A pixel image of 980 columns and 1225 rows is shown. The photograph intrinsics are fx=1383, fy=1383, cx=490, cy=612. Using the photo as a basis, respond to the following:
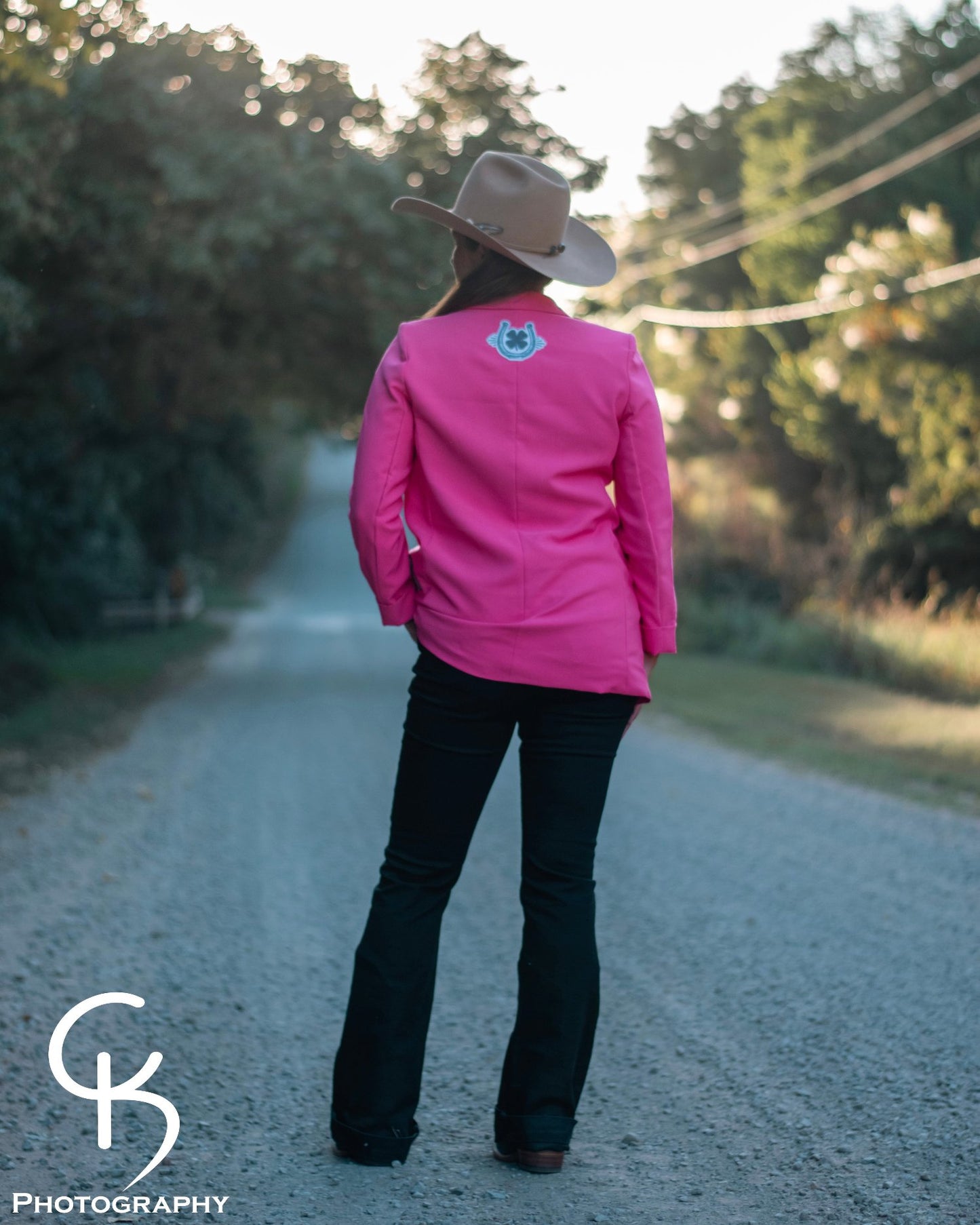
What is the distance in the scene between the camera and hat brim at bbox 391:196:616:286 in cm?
294

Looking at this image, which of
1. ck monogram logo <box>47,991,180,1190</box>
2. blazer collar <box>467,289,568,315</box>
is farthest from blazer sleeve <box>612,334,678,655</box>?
ck monogram logo <box>47,991,180,1190</box>

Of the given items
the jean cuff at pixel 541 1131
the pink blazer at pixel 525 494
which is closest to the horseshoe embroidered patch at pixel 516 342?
the pink blazer at pixel 525 494

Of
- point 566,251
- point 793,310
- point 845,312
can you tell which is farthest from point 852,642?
point 566,251

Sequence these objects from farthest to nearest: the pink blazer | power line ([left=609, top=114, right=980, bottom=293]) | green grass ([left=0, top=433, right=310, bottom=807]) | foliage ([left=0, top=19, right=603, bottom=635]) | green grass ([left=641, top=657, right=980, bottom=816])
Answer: power line ([left=609, top=114, right=980, bottom=293])
foliage ([left=0, top=19, right=603, bottom=635])
green grass ([left=0, top=433, right=310, bottom=807])
green grass ([left=641, top=657, right=980, bottom=816])
the pink blazer

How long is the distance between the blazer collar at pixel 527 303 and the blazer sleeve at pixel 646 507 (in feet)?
0.61

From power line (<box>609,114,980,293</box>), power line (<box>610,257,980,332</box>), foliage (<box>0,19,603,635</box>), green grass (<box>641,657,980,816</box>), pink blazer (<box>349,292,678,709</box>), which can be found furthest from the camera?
power line (<box>609,114,980,293</box>)

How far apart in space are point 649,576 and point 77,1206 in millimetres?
1719

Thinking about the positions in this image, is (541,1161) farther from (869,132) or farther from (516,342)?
(869,132)

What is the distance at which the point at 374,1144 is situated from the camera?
2924 mm

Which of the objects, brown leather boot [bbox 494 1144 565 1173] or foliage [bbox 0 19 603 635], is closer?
brown leather boot [bbox 494 1144 565 1173]

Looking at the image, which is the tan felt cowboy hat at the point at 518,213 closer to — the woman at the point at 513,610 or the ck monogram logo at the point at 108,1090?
the woman at the point at 513,610

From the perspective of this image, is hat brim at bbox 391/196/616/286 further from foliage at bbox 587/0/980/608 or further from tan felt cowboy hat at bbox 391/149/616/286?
foliage at bbox 587/0/980/608

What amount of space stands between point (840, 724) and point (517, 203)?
30.6ft

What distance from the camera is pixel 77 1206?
2.75 metres
